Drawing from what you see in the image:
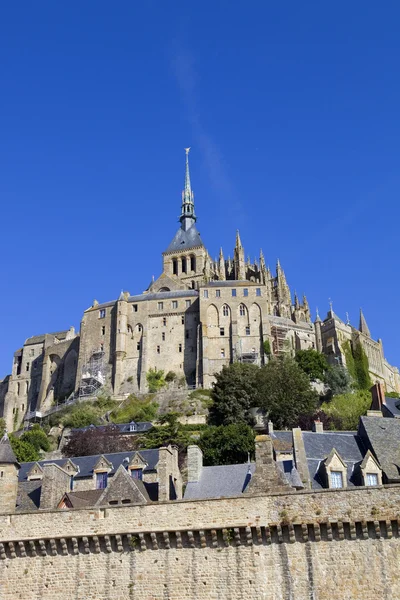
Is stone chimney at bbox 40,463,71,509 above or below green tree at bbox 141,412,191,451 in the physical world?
below

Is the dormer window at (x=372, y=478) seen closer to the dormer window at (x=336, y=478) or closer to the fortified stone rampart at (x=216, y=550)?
the dormer window at (x=336, y=478)

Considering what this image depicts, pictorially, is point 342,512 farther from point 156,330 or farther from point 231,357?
point 156,330

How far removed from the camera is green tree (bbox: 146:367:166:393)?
3625 inches

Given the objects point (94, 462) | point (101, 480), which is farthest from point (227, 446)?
point (101, 480)

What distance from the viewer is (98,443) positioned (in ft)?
206

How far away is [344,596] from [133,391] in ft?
232

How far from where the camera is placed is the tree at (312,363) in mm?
85250

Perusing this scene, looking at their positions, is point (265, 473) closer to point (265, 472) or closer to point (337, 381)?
point (265, 472)

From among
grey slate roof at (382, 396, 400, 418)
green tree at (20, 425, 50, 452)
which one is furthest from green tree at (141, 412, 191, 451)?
grey slate roof at (382, 396, 400, 418)

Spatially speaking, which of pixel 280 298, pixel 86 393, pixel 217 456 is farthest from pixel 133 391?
pixel 217 456

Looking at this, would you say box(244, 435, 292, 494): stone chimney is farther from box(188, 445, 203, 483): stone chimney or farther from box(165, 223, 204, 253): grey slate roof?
box(165, 223, 204, 253): grey slate roof

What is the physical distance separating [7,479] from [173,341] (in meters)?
65.2

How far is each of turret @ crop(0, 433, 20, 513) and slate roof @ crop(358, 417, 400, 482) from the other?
1607 centimetres

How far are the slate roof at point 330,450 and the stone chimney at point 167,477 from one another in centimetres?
611
